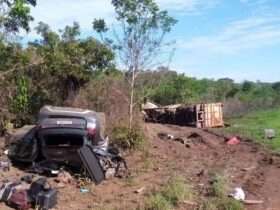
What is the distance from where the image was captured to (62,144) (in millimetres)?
12531

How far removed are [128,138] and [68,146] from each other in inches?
183

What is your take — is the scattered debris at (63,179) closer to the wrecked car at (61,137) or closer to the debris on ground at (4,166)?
the wrecked car at (61,137)

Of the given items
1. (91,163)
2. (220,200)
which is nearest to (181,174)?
(91,163)

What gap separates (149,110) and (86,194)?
26.6 meters

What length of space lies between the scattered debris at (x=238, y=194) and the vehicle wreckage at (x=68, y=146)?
2.73m

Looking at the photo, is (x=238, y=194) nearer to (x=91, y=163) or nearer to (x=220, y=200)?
(x=220, y=200)

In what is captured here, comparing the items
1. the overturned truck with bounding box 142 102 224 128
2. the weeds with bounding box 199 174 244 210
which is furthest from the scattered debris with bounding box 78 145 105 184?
the overturned truck with bounding box 142 102 224 128

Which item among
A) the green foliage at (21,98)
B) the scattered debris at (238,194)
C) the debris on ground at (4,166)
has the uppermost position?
the green foliage at (21,98)

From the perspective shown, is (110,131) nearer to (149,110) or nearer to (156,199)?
(156,199)

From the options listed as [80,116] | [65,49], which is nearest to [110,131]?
[65,49]

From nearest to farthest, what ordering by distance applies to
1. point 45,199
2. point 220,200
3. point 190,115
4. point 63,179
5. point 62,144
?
point 45,199, point 220,200, point 63,179, point 62,144, point 190,115

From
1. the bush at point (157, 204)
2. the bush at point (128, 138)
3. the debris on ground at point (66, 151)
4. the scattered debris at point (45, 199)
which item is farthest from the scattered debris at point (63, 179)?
the bush at point (128, 138)

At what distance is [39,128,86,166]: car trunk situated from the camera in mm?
12383

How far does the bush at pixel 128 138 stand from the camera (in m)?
16.9
